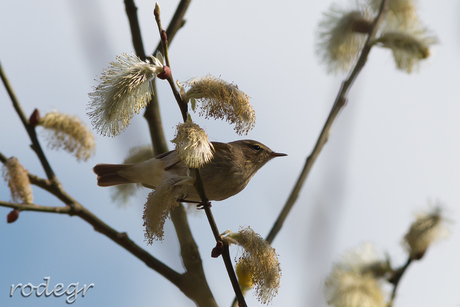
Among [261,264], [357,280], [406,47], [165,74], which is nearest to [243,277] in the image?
[261,264]

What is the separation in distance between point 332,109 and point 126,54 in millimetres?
1467

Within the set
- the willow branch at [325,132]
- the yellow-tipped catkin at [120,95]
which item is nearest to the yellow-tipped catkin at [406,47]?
the willow branch at [325,132]

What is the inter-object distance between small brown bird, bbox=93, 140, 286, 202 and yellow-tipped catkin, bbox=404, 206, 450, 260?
1175mm

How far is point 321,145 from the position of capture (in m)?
3.14

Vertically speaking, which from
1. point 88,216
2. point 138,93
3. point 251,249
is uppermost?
point 138,93

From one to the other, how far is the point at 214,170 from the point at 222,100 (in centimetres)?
118

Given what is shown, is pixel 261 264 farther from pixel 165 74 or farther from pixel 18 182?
pixel 18 182

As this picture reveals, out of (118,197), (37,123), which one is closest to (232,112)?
(37,123)

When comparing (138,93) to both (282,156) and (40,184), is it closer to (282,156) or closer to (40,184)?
(40,184)

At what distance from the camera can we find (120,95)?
1995mm

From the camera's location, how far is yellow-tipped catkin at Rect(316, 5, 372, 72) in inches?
135

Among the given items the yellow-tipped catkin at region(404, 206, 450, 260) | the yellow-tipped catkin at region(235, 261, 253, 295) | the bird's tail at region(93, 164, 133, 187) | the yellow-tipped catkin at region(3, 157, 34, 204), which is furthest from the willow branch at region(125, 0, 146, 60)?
the yellow-tipped catkin at region(404, 206, 450, 260)

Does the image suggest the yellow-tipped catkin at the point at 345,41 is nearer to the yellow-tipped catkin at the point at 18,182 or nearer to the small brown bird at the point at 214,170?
the small brown bird at the point at 214,170

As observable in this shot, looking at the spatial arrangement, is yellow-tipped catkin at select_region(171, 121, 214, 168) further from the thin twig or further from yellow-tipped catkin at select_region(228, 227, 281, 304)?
yellow-tipped catkin at select_region(228, 227, 281, 304)
